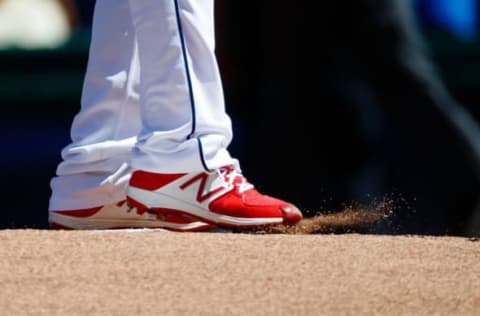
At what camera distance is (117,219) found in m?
3.28

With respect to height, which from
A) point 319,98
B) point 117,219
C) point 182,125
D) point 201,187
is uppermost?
point 182,125

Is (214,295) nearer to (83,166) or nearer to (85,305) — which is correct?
(85,305)

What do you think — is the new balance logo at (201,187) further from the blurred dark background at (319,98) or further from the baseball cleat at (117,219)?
the blurred dark background at (319,98)

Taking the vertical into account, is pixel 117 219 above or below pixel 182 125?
below

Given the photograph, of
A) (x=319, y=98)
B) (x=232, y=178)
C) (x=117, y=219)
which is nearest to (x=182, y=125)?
(x=232, y=178)

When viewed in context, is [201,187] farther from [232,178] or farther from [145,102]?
[145,102]

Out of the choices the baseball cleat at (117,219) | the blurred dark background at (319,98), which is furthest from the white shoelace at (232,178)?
the blurred dark background at (319,98)

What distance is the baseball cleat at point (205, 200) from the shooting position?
3.16 m

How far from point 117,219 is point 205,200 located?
0.76 feet

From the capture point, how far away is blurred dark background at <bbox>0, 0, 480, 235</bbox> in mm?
5176

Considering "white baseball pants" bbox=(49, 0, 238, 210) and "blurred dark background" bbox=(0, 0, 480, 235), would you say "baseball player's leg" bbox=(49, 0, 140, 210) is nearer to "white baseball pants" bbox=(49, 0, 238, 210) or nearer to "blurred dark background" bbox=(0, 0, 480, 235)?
"white baseball pants" bbox=(49, 0, 238, 210)

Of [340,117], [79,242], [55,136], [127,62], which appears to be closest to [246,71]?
[340,117]

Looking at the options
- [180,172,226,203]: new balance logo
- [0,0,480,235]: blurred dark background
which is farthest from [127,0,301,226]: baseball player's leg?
[0,0,480,235]: blurred dark background

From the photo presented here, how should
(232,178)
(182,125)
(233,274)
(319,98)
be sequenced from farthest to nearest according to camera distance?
(319,98) < (232,178) < (182,125) < (233,274)
